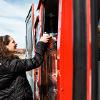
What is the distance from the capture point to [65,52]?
2.60 meters

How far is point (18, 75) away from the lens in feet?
12.7

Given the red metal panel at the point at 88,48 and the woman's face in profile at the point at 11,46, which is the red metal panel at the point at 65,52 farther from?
the woman's face in profile at the point at 11,46

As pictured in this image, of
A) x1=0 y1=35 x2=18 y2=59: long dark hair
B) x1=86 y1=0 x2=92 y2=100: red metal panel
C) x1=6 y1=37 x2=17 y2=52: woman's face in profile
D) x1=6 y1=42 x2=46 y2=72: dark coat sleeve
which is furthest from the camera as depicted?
x1=6 y1=37 x2=17 y2=52: woman's face in profile

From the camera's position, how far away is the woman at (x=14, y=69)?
3678 millimetres

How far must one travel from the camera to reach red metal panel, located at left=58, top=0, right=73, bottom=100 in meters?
2.57

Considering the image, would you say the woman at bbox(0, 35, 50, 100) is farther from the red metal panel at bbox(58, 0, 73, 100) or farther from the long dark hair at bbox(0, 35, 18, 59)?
the red metal panel at bbox(58, 0, 73, 100)

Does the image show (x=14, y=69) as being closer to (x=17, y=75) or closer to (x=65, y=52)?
(x=17, y=75)

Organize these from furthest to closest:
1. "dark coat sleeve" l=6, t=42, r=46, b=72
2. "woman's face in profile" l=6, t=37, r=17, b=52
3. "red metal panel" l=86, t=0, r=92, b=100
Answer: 1. "woman's face in profile" l=6, t=37, r=17, b=52
2. "dark coat sleeve" l=6, t=42, r=46, b=72
3. "red metal panel" l=86, t=0, r=92, b=100

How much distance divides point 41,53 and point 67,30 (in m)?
1.07

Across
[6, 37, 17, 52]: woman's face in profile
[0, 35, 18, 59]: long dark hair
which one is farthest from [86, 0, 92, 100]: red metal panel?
[6, 37, 17, 52]: woman's face in profile

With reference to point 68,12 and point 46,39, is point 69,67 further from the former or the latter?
point 46,39

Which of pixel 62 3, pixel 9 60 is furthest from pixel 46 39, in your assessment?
pixel 62 3

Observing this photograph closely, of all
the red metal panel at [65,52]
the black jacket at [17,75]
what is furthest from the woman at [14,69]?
the red metal panel at [65,52]

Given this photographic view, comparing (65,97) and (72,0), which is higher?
(72,0)
